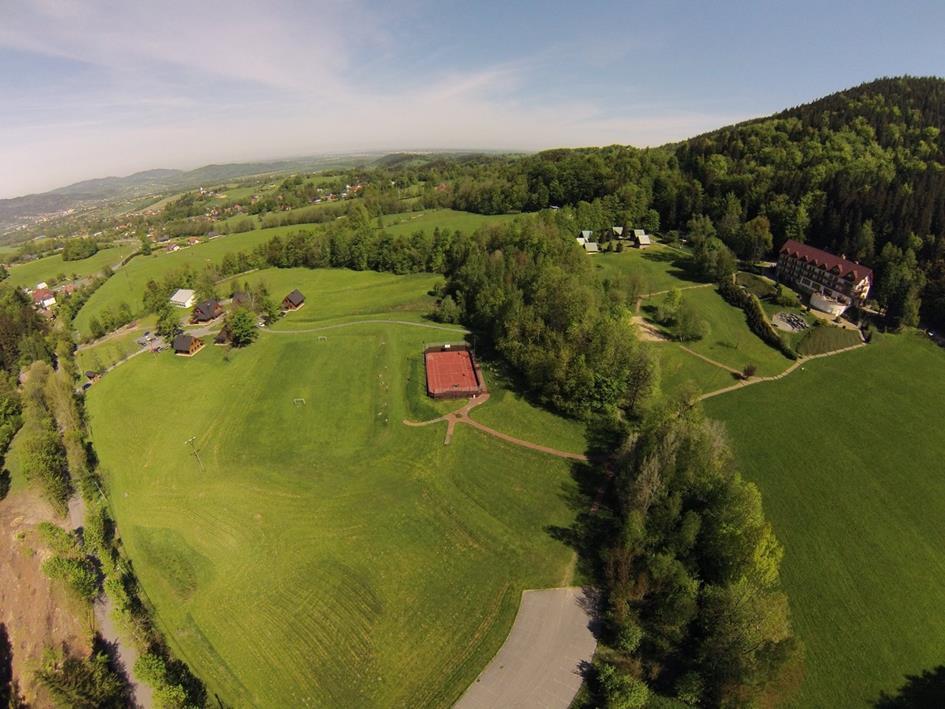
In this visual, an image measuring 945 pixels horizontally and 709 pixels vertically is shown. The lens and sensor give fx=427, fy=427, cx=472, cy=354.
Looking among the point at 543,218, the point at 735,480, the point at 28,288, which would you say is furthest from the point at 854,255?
the point at 28,288

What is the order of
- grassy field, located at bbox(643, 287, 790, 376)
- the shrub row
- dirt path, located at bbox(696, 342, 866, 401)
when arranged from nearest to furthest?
1. dirt path, located at bbox(696, 342, 866, 401)
2. grassy field, located at bbox(643, 287, 790, 376)
3. the shrub row

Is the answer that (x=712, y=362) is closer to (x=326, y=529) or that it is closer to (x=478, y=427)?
(x=478, y=427)

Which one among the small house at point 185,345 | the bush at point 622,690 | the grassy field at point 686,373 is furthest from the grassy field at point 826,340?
the small house at point 185,345

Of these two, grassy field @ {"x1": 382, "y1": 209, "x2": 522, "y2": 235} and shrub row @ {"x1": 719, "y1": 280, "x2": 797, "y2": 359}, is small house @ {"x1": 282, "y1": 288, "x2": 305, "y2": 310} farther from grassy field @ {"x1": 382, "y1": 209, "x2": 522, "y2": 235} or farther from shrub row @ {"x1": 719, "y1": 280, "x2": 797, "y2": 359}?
shrub row @ {"x1": 719, "y1": 280, "x2": 797, "y2": 359}

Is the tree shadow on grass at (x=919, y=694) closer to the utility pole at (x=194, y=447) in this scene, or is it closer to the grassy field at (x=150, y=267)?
the utility pole at (x=194, y=447)

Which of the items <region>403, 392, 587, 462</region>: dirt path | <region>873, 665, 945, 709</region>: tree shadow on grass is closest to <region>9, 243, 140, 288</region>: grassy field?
<region>403, 392, 587, 462</region>: dirt path

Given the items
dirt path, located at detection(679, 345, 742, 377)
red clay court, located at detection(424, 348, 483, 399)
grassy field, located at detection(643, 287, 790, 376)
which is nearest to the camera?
red clay court, located at detection(424, 348, 483, 399)
